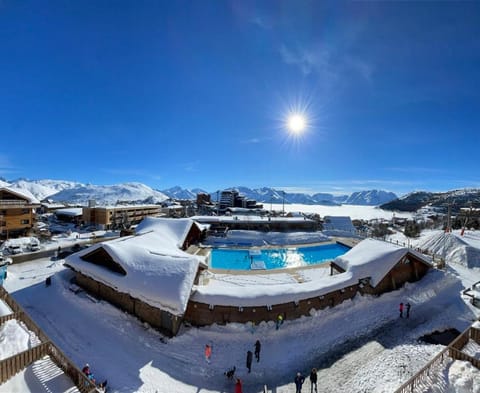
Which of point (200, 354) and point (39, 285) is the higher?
point (39, 285)

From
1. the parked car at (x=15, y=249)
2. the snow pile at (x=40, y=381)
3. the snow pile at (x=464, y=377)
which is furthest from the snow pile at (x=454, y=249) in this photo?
the parked car at (x=15, y=249)

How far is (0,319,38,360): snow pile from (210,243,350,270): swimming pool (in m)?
14.9

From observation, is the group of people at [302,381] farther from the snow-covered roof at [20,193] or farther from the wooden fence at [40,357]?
the snow-covered roof at [20,193]

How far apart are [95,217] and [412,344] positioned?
53.2 metres

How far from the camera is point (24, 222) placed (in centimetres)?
3100

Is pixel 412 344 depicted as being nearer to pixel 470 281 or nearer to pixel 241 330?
pixel 241 330

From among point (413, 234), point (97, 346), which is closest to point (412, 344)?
point (97, 346)

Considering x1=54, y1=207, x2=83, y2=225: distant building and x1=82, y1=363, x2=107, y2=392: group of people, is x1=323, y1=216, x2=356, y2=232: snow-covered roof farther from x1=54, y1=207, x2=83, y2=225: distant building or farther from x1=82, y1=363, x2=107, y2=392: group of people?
x1=54, y1=207, x2=83, y2=225: distant building

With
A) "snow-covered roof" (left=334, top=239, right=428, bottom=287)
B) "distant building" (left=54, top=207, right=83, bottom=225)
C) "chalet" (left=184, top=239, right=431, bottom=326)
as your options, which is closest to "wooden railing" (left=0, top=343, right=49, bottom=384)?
"chalet" (left=184, top=239, right=431, bottom=326)

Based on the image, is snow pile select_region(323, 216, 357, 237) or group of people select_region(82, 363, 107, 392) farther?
snow pile select_region(323, 216, 357, 237)

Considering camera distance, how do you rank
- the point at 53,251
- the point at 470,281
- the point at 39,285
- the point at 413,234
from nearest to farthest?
the point at 39,285
the point at 470,281
the point at 53,251
the point at 413,234

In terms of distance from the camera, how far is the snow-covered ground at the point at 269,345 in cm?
929

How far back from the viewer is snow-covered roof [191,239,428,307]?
42.3ft

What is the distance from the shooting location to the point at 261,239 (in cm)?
3456
